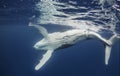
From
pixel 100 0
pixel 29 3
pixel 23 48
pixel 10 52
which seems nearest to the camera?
pixel 100 0

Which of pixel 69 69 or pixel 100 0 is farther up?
pixel 100 0

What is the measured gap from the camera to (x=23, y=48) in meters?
106

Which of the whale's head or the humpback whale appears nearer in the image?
the humpback whale

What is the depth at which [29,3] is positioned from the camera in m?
22.3

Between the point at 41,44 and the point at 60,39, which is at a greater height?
the point at 60,39

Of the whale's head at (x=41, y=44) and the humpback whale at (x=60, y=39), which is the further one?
the whale's head at (x=41, y=44)

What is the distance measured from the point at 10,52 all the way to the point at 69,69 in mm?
32363

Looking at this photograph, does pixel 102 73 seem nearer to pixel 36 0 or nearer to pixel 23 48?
pixel 23 48

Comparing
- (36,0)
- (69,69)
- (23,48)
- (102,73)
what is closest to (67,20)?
(36,0)

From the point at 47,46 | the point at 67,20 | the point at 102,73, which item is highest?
the point at 47,46

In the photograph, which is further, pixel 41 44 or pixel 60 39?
pixel 41 44

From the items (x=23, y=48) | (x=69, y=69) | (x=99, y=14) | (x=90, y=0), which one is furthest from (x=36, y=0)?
(x=69, y=69)

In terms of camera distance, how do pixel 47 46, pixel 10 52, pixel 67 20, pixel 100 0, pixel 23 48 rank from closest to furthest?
1. pixel 47 46
2. pixel 100 0
3. pixel 67 20
4. pixel 23 48
5. pixel 10 52

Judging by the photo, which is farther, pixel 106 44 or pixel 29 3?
pixel 29 3
